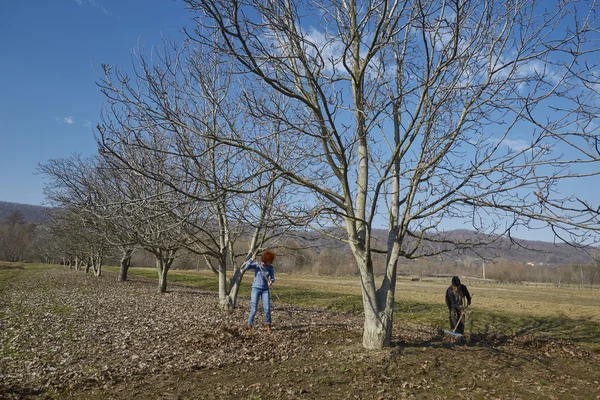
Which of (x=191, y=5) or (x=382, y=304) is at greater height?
(x=191, y=5)

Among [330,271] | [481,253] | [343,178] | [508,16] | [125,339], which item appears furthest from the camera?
[330,271]

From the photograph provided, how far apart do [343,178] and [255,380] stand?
3444 mm

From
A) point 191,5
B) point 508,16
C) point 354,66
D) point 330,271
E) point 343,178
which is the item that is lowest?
point 330,271

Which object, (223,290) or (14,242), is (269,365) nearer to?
(223,290)

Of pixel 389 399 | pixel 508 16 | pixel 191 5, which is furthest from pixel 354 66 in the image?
pixel 389 399

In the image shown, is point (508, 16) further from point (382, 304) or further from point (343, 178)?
point (382, 304)

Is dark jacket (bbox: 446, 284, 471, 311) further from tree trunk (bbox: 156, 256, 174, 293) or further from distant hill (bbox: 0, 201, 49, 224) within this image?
distant hill (bbox: 0, 201, 49, 224)

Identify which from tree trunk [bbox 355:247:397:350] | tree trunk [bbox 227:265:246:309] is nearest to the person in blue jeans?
tree trunk [bbox 355:247:397:350]

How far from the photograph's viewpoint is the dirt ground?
5074 mm

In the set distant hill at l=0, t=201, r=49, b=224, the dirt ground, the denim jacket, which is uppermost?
distant hill at l=0, t=201, r=49, b=224

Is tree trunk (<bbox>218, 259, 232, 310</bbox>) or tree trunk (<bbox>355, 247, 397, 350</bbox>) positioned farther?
tree trunk (<bbox>218, 259, 232, 310</bbox>)

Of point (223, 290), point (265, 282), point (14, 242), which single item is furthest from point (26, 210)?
point (265, 282)

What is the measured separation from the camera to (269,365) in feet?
20.5

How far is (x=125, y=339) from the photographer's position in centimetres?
843
